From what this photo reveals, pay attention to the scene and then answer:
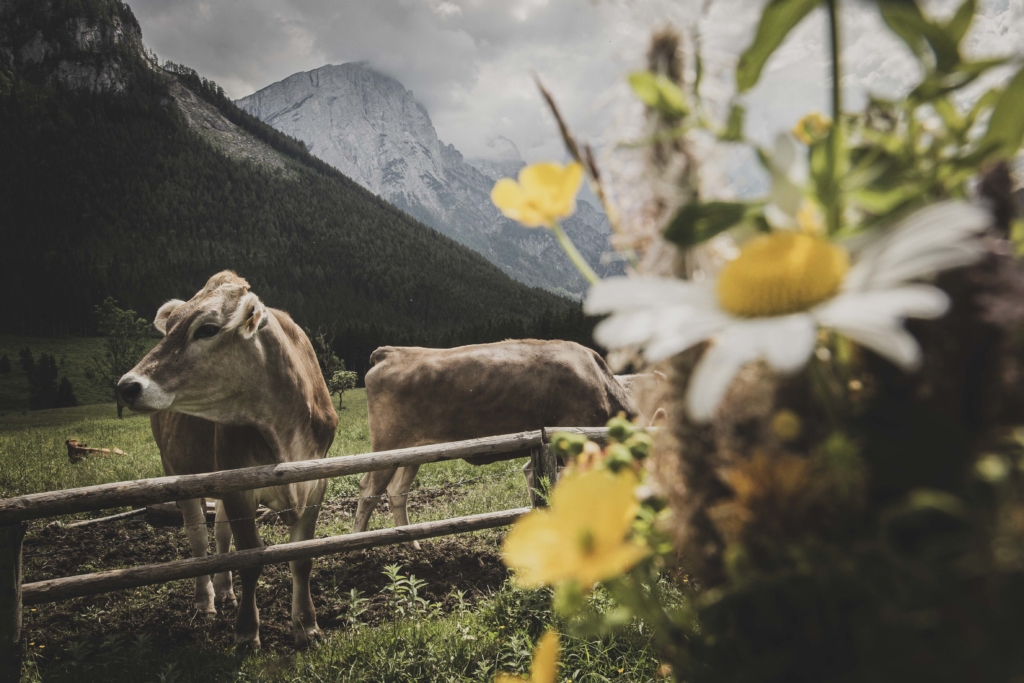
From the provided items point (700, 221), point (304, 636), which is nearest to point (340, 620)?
point (304, 636)

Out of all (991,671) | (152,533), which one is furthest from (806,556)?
(152,533)

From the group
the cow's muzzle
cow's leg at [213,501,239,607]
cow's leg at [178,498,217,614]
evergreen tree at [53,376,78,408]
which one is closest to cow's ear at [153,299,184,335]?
the cow's muzzle

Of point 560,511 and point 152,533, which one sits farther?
point 152,533

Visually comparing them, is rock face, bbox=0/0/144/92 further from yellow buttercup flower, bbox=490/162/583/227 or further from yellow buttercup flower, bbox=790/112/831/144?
yellow buttercup flower, bbox=790/112/831/144

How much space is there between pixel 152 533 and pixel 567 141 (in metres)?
7.58

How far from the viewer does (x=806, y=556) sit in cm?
32

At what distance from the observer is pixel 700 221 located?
36cm

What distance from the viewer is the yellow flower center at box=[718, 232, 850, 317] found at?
0.34m

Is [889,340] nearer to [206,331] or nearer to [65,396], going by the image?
[206,331]

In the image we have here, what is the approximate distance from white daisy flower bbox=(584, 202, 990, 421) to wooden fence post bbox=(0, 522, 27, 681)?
13.2 feet

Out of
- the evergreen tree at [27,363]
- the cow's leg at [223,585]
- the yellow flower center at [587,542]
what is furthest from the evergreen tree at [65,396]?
the yellow flower center at [587,542]

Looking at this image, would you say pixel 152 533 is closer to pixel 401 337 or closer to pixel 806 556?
pixel 806 556

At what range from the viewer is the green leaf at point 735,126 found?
1.26 feet

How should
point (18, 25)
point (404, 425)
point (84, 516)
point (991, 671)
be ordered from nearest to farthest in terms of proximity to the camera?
point (991, 671) < point (404, 425) < point (84, 516) < point (18, 25)
